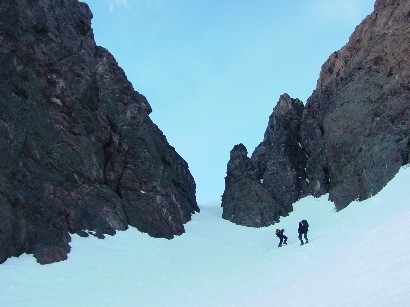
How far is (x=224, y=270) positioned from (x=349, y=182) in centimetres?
2236

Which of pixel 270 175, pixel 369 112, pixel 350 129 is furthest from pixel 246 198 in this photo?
pixel 369 112

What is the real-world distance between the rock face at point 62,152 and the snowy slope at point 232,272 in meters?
2.13

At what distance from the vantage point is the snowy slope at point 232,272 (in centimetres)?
1510

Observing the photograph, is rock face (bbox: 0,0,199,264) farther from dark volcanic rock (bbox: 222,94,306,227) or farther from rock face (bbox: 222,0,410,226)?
rock face (bbox: 222,0,410,226)

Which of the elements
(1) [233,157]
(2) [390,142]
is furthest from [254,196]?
(2) [390,142]

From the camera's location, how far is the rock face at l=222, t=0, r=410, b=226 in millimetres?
42688

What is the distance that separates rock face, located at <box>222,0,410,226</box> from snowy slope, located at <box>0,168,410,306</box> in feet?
18.5

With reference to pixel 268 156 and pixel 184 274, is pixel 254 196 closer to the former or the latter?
pixel 268 156

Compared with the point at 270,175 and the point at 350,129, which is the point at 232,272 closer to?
the point at 350,129

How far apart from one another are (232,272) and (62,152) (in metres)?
18.8

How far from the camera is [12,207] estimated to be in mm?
26734

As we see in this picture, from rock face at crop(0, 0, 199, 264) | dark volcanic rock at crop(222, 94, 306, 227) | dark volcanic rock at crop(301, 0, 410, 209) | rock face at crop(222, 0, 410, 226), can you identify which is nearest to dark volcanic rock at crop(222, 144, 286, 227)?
dark volcanic rock at crop(222, 94, 306, 227)

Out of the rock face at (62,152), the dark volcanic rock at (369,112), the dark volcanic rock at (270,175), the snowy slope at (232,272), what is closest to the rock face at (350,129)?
the dark volcanic rock at (369,112)

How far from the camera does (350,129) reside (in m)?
47.9
